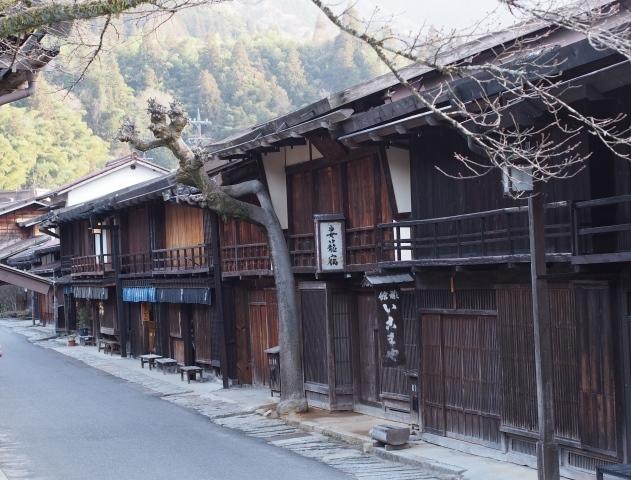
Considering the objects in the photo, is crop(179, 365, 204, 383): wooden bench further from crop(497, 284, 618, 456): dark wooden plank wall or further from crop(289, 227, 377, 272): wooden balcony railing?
crop(497, 284, 618, 456): dark wooden plank wall

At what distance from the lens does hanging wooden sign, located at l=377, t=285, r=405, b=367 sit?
1892cm

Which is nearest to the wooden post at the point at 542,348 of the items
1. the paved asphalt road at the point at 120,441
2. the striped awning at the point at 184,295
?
the paved asphalt road at the point at 120,441

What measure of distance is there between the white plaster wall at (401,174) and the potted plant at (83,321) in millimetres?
34435

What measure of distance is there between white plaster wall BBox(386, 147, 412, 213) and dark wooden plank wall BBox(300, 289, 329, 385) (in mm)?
4074

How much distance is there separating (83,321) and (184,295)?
813 inches

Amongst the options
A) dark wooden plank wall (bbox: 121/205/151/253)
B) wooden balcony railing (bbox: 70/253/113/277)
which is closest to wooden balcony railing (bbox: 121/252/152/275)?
dark wooden plank wall (bbox: 121/205/151/253)

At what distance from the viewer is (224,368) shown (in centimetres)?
2842

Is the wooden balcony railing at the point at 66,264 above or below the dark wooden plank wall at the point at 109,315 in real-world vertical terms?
above

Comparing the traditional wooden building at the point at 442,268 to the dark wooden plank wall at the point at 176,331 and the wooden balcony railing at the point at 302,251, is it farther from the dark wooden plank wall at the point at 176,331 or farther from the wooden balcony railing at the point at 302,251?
the dark wooden plank wall at the point at 176,331

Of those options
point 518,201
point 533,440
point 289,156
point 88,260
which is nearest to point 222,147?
point 289,156

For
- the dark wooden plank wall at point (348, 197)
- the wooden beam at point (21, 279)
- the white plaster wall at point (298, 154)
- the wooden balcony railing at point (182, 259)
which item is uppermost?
the white plaster wall at point (298, 154)

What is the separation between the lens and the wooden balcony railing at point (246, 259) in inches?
1013

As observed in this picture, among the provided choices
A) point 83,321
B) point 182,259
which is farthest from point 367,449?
point 83,321

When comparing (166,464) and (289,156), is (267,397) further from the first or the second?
(166,464)
